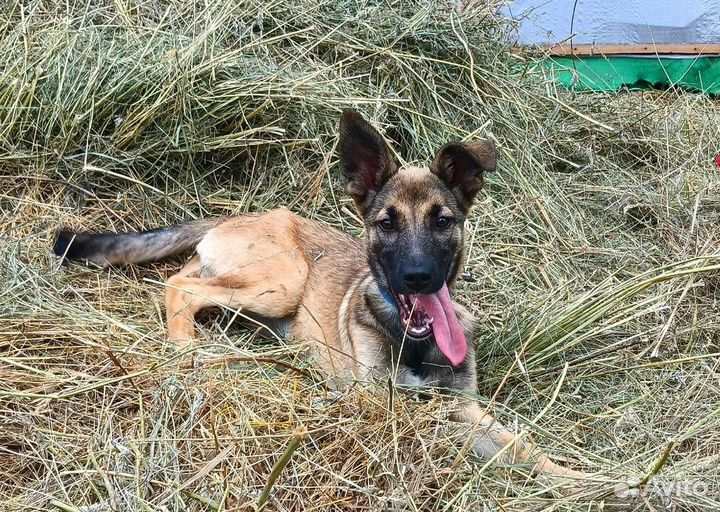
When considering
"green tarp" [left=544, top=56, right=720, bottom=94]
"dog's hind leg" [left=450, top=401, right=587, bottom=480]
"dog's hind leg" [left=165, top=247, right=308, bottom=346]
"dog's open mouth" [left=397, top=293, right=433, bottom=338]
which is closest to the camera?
"dog's hind leg" [left=450, top=401, right=587, bottom=480]

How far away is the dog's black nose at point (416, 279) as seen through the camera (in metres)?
3.89

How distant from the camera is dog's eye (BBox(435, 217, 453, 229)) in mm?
4246

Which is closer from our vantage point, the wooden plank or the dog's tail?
the dog's tail

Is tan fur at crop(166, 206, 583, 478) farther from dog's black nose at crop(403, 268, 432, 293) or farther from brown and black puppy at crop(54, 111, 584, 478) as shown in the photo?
dog's black nose at crop(403, 268, 432, 293)

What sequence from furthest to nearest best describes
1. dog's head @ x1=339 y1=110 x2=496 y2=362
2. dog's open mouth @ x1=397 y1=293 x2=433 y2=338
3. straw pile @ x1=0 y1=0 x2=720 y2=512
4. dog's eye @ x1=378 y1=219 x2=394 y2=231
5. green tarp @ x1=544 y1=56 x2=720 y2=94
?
1. green tarp @ x1=544 y1=56 x2=720 y2=94
2. dog's eye @ x1=378 y1=219 x2=394 y2=231
3. dog's open mouth @ x1=397 y1=293 x2=433 y2=338
4. dog's head @ x1=339 y1=110 x2=496 y2=362
5. straw pile @ x1=0 y1=0 x2=720 y2=512

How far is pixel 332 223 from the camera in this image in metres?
5.99

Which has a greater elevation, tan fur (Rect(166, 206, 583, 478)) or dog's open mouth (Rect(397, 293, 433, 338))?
dog's open mouth (Rect(397, 293, 433, 338))

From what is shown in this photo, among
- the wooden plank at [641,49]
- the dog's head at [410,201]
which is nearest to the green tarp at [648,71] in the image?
the wooden plank at [641,49]

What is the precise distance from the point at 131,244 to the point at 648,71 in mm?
6023

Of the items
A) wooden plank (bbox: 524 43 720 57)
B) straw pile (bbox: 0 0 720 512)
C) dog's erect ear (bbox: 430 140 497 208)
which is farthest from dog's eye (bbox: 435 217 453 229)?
wooden plank (bbox: 524 43 720 57)

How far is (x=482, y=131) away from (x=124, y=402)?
3.80 meters

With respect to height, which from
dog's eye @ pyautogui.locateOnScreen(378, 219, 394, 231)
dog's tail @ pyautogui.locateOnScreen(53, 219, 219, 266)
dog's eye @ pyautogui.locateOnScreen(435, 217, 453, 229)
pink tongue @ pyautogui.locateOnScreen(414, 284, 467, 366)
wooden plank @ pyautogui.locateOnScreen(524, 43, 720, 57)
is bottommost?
→ dog's tail @ pyautogui.locateOnScreen(53, 219, 219, 266)

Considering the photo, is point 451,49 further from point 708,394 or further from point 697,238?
point 708,394

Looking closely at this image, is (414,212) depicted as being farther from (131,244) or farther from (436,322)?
(131,244)
